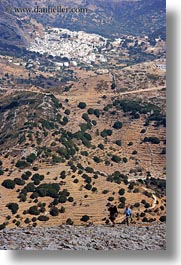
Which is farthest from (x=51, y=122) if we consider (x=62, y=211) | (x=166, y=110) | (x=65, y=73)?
(x=166, y=110)

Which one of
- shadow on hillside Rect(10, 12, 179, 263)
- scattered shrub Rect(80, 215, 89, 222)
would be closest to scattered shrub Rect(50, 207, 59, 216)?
scattered shrub Rect(80, 215, 89, 222)

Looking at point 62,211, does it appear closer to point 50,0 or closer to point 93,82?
point 93,82

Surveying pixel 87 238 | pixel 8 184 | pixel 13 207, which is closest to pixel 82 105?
pixel 8 184

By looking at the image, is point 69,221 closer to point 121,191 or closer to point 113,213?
point 113,213

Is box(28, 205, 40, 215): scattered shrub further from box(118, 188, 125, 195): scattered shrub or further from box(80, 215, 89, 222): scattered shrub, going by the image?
box(118, 188, 125, 195): scattered shrub

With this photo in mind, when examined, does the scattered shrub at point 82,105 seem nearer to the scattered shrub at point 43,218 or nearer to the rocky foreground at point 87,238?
the scattered shrub at point 43,218
